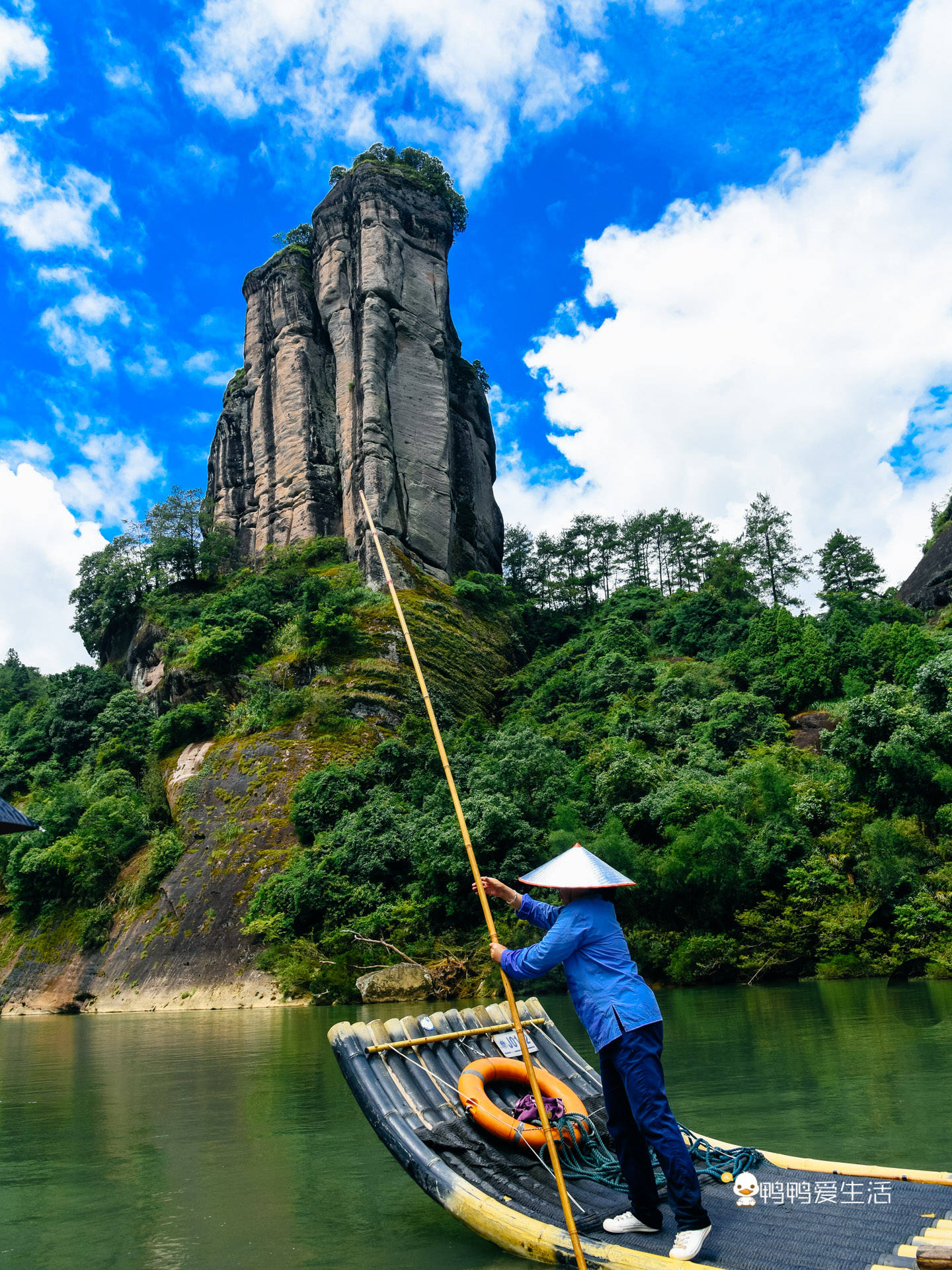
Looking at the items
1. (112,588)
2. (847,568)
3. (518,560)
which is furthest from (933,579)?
(112,588)

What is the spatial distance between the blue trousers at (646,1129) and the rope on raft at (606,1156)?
46 centimetres

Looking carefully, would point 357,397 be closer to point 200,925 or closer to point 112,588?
point 112,588

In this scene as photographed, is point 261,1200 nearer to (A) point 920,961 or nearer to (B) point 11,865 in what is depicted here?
(A) point 920,961

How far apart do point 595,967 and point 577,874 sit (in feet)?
1.43

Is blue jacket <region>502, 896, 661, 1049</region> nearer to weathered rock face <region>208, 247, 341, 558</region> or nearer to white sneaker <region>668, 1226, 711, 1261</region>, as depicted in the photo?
white sneaker <region>668, 1226, 711, 1261</region>

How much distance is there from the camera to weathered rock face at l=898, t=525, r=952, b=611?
38.6 m

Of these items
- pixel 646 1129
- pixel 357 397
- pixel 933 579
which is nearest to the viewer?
pixel 646 1129

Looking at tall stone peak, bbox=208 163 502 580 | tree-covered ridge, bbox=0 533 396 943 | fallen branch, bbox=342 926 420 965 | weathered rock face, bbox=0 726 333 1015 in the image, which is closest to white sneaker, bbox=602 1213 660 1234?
fallen branch, bbox=342 926 420 965

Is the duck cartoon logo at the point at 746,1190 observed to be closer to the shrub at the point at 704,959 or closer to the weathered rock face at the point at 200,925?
the shrub at the point at 704,959

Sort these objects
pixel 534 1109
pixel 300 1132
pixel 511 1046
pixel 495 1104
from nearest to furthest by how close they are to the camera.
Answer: pixel 534 1109, pixel 495 1104, pixel 511 1046, pixel 300 1132

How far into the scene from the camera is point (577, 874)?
4.20 m

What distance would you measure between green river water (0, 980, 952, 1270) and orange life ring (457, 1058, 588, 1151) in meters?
0.52

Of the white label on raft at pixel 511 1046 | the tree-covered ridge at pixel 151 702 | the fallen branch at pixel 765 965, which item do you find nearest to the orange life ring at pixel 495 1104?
the white label on raft at pixel 511 1046

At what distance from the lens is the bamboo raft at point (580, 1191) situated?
11.3 ft
